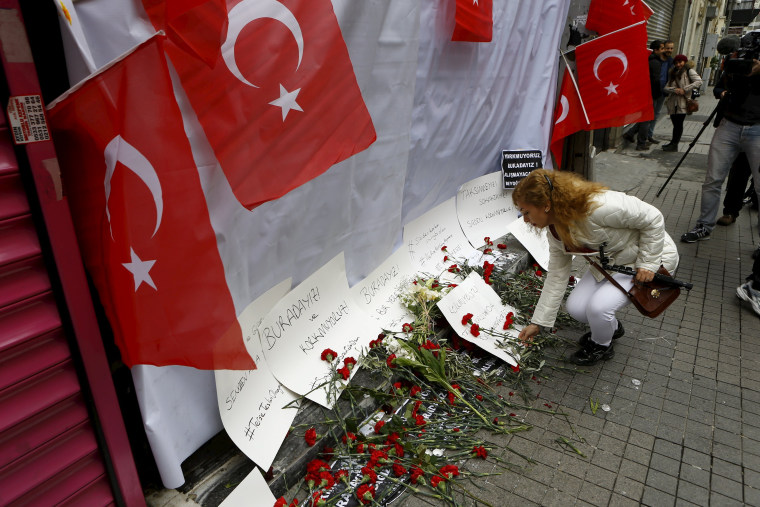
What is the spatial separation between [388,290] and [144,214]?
6.56 feet

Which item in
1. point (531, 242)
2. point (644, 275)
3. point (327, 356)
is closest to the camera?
point (327, 356)

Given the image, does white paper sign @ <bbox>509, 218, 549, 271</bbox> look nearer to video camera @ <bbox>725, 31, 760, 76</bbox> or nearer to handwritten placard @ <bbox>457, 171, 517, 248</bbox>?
handwritten placard @ <bbox>457, 171, 517, 248</bbox>

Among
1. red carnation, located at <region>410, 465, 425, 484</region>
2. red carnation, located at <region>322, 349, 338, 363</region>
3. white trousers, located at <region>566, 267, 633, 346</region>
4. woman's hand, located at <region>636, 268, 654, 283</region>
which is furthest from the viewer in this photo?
white trousers, located at <region>566, 267, 633, 346</region>

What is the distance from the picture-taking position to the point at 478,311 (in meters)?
3.42

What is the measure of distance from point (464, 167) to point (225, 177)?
2608 millimetres

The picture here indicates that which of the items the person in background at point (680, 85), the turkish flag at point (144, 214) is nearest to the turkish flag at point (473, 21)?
the turkish flag at point (144, 214)

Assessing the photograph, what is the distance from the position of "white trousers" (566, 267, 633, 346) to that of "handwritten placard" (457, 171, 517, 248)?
3.85 feet

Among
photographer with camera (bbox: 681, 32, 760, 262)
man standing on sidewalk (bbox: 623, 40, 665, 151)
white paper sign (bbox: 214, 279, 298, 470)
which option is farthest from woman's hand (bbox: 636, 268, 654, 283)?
man standing on sidewalk (bbox: 623, 40, 665, 151)

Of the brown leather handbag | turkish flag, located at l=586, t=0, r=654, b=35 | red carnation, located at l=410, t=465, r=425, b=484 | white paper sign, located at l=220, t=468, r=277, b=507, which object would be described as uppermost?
turkish flag, located at l=586, t=0, r=654, b=35

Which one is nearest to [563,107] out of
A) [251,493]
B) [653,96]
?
[251,493]

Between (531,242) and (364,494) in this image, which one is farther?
(531,242)

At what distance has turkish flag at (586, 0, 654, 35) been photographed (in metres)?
4.67

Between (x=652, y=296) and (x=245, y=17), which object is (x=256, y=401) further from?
(x=652, y=296)

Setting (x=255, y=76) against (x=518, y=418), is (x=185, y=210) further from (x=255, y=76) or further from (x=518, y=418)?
(x=518, y=418)
